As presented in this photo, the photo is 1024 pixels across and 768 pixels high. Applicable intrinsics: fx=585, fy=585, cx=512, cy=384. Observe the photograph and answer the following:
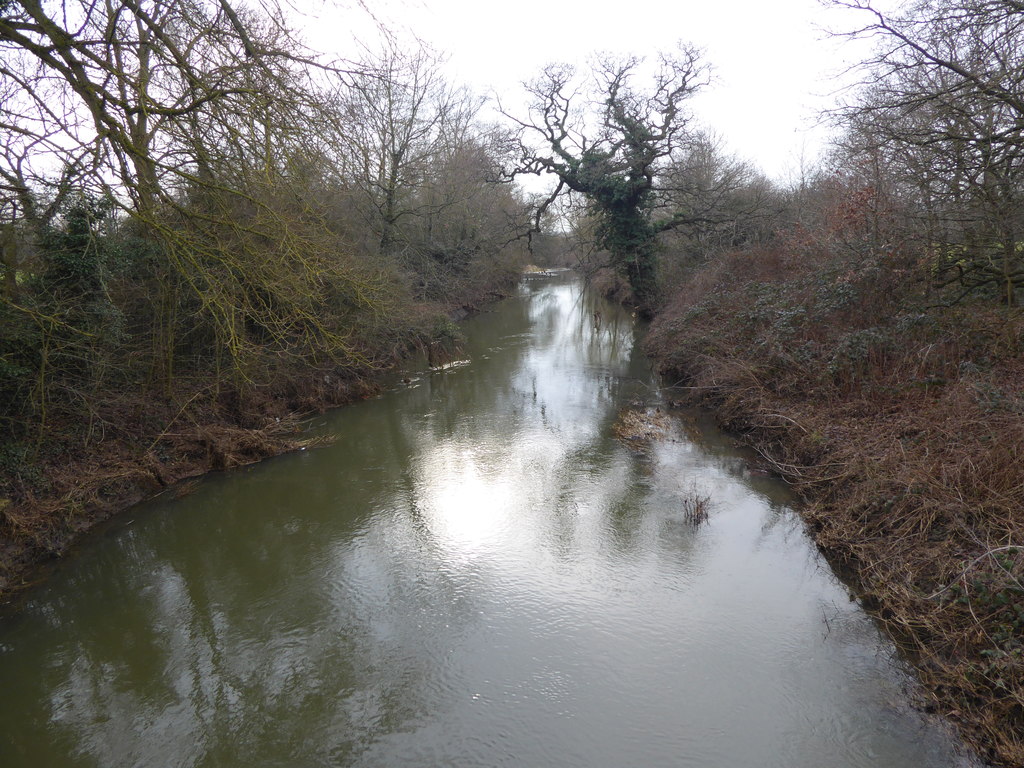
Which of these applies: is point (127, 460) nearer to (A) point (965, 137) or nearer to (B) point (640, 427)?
(B) point (640, 427)

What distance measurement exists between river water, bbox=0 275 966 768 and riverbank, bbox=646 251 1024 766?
36 centimetres

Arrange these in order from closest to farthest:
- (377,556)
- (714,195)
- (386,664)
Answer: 1. (386,664)
2. (377,556)
3. (714,195)

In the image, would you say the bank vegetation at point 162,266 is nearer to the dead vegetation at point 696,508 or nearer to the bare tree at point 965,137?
the dead vegetation at point 696,508

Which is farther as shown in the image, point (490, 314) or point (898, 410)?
point (490, 314)

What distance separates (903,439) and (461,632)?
539cm

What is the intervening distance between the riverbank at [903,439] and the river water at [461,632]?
14.1 inches

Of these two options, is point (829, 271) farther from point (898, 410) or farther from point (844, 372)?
point (898, 410)

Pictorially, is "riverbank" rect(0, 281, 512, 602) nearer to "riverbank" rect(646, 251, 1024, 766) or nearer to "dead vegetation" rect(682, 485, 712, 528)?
"dead vegetation" rect(682, 485, 712, 528)

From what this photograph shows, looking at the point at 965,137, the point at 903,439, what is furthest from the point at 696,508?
the point at 965,137

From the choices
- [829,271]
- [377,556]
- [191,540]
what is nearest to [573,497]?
[377,556]

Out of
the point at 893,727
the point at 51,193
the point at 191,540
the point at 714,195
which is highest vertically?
the point at 714,195

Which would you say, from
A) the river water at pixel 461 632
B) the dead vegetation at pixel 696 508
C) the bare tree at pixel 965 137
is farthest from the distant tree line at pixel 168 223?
the bare tree at pixel 965 137

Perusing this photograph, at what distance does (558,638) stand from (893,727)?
2.43 meters

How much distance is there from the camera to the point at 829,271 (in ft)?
34.3
